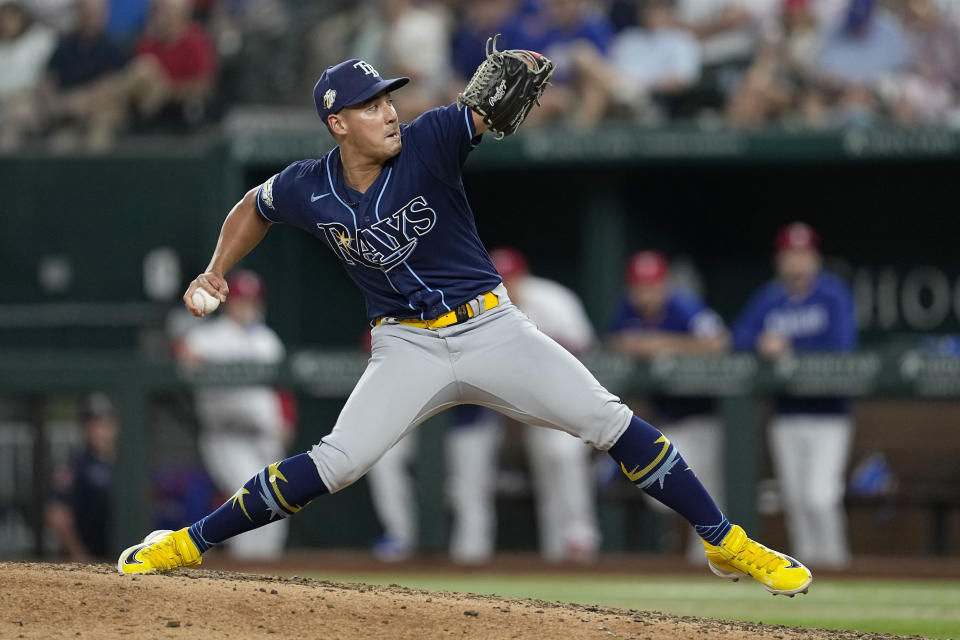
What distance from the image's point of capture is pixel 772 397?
28.1ft

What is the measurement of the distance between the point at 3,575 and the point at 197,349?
484 centimetres

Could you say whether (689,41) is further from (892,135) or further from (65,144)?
(65,144)

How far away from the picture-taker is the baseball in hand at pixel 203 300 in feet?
15.1

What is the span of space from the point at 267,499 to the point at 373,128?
3.74 ft

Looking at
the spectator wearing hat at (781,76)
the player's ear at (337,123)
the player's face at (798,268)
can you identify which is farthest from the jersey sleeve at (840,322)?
the player's ear at (337,123)

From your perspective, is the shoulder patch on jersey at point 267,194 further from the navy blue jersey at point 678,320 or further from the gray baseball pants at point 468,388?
the navy blue jersey at point 678,320

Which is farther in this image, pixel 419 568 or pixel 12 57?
pixel 12 57

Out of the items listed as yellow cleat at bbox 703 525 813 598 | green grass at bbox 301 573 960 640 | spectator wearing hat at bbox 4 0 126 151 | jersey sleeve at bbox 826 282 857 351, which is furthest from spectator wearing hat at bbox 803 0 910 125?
yellow cleat at bbox 703 525 813 598

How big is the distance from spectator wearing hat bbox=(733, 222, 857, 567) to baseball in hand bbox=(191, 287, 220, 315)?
14.6 feet

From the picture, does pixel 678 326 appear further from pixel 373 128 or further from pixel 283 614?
pixel 283 614

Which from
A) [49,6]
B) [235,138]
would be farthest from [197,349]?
[49,6]

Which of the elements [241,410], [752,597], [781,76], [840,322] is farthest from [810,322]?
[241,410]

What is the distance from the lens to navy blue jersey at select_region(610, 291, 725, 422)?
28.7 ft

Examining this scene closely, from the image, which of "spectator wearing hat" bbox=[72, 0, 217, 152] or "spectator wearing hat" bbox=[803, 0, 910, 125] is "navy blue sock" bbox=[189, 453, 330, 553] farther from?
"spectator wearing hat" bbox=[72, 0, 217, 152]
